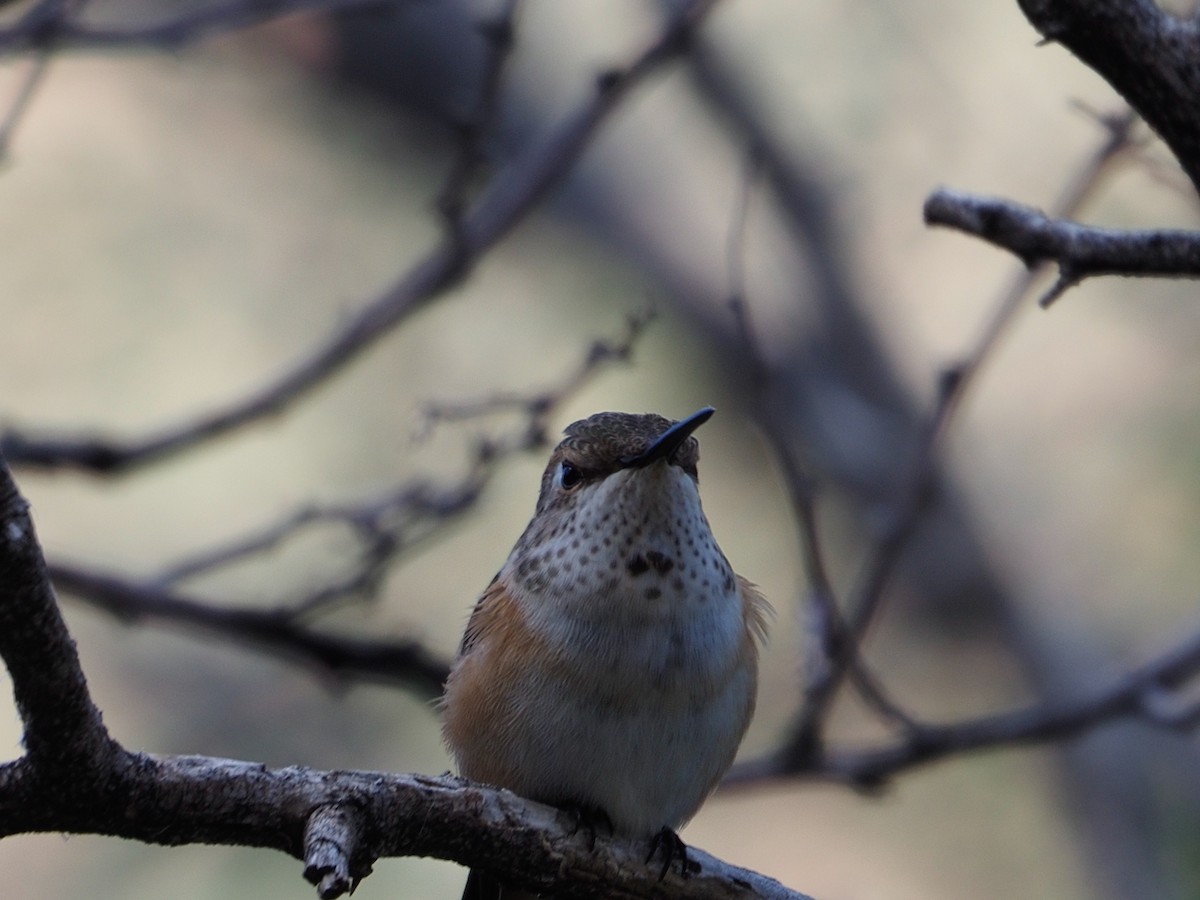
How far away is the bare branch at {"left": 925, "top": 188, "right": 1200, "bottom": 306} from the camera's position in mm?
2871

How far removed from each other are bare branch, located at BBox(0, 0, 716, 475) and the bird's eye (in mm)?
1512

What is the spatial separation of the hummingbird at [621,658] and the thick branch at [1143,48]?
4.10ft

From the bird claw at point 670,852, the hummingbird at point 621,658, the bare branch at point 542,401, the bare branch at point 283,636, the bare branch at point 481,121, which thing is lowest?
the bird claw at point 670,852

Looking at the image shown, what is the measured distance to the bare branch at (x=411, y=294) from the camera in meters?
5.28

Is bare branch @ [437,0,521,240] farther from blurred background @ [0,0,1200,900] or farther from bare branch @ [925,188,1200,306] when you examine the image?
blurred background @ [0,0,1200,900]

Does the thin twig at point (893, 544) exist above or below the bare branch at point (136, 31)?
below

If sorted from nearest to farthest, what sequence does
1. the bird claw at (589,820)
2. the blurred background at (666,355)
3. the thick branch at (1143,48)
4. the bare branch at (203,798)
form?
the bare branch at (203,798) < the thick branch at (1143,48) < the bird claw at (589,820) < the blurred background at (666,355)

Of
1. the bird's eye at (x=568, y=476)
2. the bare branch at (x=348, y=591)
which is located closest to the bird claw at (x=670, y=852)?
the bird's eye at (x=568, y=476)

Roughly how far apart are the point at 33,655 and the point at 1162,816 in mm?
6432

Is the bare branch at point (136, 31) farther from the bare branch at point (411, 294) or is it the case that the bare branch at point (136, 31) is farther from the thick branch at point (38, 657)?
the thick branch at point (38, 657)

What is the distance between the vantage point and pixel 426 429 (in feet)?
15.4

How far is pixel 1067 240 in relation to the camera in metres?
2.95

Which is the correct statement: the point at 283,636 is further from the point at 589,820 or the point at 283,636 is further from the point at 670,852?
the point at 670,852

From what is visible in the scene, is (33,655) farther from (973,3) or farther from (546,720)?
(973,3)
